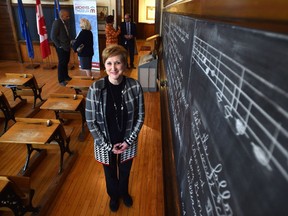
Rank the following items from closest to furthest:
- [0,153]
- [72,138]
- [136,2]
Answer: [0,153] < [72,138] < [136,2]

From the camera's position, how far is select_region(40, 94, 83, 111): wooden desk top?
3.25 meters

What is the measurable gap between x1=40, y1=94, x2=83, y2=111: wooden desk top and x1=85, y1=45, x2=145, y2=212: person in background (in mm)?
1525

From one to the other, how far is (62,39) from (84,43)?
1.91 feet

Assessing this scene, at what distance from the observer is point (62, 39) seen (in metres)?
5.53

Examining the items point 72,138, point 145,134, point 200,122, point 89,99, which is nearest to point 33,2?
point 72,138

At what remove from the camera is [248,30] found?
1.42ft

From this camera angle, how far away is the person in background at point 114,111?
1.68 m

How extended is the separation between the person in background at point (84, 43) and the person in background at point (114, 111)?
13.0ft

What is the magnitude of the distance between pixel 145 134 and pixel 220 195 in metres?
3.21

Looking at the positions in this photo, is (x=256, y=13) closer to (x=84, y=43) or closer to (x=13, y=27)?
(x=84, y=43)

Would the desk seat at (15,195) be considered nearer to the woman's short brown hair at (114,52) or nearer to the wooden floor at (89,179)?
the wooden floor at (89,179)

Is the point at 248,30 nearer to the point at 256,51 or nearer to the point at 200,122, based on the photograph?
the point at 256,51

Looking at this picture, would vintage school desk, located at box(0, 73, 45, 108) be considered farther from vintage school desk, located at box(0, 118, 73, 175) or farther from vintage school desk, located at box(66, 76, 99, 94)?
Result: vintage school desk, located at box(0, 118, 73, 175)

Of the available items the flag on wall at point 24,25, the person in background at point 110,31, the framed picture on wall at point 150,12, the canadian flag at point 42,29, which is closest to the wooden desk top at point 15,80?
the person in background at point 110,31
